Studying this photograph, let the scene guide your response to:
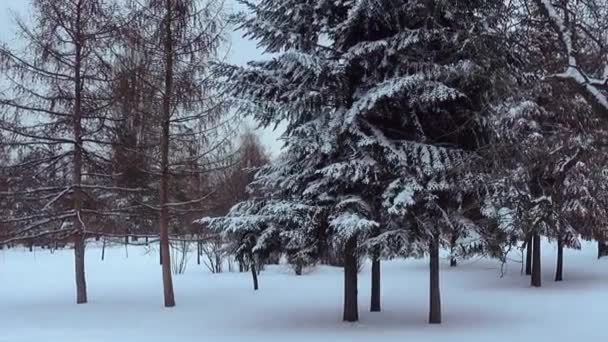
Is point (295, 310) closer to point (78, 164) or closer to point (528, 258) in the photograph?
point (78, 164)

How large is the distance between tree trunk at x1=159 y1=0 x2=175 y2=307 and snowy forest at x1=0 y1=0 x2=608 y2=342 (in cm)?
5

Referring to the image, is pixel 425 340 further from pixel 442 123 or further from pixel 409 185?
pixel 442 123

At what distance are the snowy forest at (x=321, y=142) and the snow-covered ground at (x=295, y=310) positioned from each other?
0.57 ft

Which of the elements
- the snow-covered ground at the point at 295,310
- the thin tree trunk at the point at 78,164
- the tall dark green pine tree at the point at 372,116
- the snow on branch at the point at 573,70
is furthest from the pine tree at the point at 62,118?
the snow on branch at the point at 573,70

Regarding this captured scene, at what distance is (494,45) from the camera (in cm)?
771

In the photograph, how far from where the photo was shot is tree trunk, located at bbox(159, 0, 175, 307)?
14406 millimetres

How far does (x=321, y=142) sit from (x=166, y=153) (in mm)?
5383

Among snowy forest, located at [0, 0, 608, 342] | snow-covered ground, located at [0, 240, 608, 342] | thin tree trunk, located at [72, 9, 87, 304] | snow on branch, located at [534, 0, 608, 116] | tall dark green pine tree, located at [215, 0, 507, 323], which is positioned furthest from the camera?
thin tree trunk, located at [72, 9, 87, 304]

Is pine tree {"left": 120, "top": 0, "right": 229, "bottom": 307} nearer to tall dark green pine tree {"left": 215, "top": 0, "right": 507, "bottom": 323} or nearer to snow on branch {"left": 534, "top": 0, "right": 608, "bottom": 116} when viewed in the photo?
tall dark green pine tree {"left": 215, "top": 0, "right": 507, "bottom": 323}

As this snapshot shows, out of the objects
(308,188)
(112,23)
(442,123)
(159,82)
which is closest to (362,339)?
(308,188)

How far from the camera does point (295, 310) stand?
1400 centimetres

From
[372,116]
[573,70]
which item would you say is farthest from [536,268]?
[573,70]

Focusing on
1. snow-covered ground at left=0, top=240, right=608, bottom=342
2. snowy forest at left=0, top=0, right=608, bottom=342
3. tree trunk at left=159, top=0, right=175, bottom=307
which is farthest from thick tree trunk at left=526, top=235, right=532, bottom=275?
tree trunk at left=159, top=0, right=175, bottom=307

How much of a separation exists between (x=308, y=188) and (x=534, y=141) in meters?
3.85
